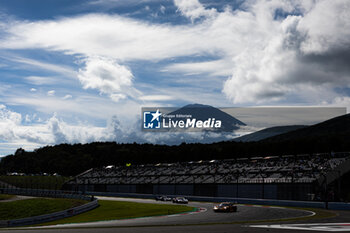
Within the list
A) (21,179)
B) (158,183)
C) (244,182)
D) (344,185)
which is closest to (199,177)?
(158,183)

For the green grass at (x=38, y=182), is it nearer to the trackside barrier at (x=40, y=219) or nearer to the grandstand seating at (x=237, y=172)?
the grandstand seating at (x=237, y=172)

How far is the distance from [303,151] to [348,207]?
85.4 metres

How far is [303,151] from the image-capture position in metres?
131

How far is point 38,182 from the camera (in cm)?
13088

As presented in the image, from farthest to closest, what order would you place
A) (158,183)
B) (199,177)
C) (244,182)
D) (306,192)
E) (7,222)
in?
(158,183) → (199,177) → (244,182) → (306,192) → (7,222)

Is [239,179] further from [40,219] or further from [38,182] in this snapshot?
[38,182]

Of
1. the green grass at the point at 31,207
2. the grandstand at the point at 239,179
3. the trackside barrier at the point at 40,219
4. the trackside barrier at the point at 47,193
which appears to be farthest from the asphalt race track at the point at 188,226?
the trackside barrier at the point at 47,193

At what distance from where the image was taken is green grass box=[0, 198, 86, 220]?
64.6 m

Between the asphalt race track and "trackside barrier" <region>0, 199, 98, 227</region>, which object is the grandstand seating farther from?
the asphalt race track

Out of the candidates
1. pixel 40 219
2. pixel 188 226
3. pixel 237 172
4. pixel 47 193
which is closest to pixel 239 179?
pixel 237 172

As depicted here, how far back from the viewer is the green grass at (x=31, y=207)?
64.6 metres

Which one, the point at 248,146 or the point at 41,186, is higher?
the point at 248,146

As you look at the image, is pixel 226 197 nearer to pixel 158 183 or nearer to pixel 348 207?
pixel 158 183

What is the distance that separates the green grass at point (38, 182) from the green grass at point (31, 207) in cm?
5264
